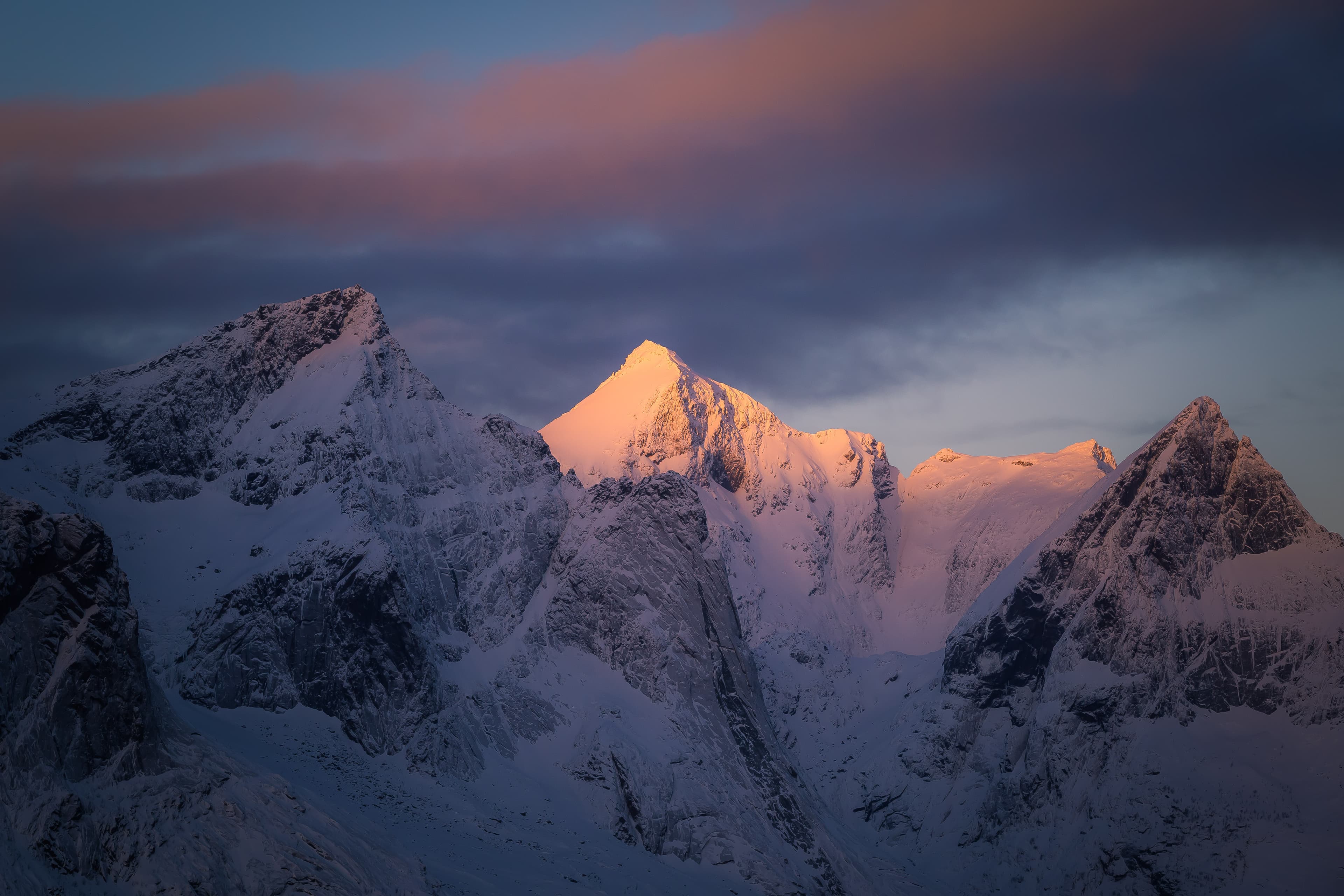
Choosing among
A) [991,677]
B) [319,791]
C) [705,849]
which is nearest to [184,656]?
[319,791]

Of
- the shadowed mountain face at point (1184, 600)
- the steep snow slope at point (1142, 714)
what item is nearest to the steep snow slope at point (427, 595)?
the steep snow slope at point (1142, 714)

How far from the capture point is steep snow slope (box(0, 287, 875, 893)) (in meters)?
126

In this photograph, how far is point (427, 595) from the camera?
146500 millimetres

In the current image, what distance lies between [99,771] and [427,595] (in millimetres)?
65457

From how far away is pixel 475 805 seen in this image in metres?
123

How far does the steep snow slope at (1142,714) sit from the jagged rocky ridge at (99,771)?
324 feet

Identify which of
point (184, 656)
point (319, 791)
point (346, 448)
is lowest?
point (319, 791)

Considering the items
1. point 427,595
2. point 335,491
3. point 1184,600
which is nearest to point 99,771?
point 335,491

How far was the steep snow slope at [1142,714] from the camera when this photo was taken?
148000 mm

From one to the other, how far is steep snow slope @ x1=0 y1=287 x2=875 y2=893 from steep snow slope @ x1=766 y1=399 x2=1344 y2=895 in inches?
1261

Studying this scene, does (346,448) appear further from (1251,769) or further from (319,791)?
(1251,769)

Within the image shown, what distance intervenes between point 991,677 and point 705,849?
6734 centimetres

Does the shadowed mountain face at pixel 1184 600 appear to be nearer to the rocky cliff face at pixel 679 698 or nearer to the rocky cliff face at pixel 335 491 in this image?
the rocky cliff face at pixel 679 698

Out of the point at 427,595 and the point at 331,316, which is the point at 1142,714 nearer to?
the point at 427,595
